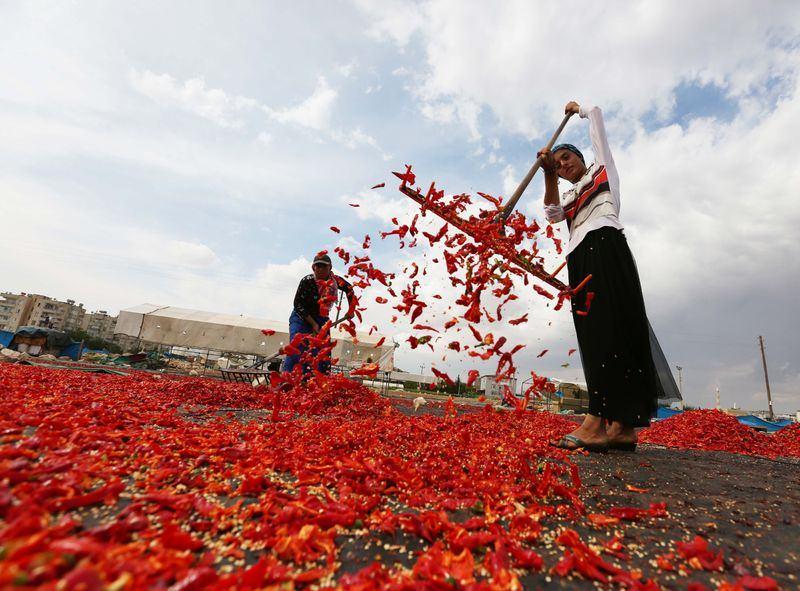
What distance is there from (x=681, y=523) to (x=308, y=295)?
5.71m

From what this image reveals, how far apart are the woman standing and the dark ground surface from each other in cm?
27

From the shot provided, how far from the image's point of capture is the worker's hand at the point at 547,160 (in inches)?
157

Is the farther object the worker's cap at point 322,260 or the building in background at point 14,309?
the building in background at point 14,309

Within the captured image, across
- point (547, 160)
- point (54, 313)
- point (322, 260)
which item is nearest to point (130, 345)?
point (322, 260)

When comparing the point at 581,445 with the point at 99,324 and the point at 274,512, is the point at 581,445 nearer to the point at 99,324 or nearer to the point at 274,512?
the point at 274,512

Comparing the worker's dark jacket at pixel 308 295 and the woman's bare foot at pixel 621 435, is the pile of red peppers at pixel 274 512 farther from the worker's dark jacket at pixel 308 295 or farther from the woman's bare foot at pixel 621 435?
the worker's dark jacket at pixel 308 295

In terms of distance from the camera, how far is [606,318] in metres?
3.17

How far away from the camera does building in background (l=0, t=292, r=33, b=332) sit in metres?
91.2

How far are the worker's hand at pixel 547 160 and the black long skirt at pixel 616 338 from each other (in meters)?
1.01

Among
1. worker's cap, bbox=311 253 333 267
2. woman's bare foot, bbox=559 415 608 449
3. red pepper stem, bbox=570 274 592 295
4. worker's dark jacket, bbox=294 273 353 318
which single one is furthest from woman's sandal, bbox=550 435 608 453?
worker's cap, bbox=311 253 333 267

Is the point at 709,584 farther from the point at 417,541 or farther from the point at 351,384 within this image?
the point at 351,384

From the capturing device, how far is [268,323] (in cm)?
1811

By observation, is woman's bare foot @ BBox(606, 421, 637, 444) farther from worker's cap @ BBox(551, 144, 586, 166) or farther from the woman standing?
worker's cap @ BBox(551, 144, 586, 166)

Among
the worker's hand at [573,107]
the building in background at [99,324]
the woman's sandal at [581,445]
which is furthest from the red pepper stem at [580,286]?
the building in background at [99,324]
